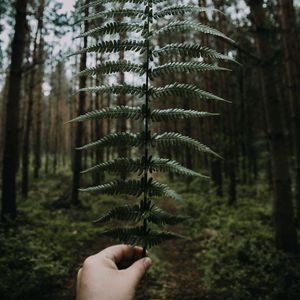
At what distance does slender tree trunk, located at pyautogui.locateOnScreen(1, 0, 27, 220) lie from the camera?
8992 millimetres

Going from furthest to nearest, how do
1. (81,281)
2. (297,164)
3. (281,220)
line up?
(297,164) < (281,220) < (81,281)

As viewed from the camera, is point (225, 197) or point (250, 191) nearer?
point (225, 197)

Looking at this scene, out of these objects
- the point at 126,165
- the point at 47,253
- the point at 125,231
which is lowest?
the point at 47,253

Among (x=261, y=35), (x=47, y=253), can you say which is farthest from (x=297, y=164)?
(x=47, y=253)

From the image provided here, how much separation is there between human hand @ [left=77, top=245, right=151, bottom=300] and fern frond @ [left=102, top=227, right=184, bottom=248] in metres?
0.06

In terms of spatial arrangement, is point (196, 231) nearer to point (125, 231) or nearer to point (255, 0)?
point (255, 0)

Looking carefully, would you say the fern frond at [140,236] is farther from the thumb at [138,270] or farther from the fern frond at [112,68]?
the fern frond at [112,68]

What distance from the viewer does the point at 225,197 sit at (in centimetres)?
1427

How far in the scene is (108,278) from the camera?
1.22 m

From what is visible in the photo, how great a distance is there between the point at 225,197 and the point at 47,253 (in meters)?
8.97

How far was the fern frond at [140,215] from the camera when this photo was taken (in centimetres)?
139

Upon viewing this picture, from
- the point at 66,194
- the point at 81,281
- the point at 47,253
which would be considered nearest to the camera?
the point at 81,281

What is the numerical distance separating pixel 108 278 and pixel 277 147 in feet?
19.4

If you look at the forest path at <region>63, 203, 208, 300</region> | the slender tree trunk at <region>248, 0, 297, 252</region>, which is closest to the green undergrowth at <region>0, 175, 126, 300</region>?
the forest path at <region>63, 203, 208, 300</region>
